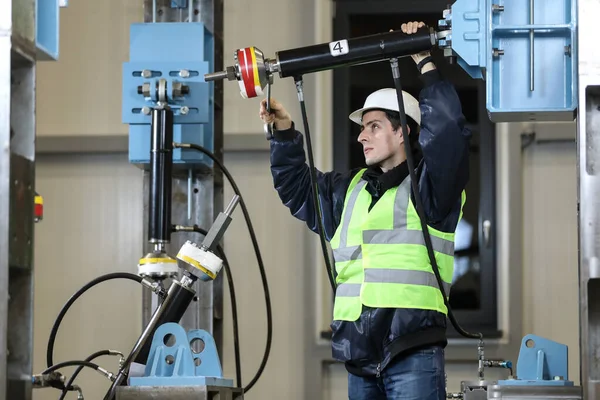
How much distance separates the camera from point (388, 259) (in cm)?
299

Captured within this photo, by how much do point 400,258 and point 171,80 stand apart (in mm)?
1319

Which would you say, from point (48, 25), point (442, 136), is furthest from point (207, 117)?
point (48, 25)

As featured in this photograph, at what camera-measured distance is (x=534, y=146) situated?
17.6ft

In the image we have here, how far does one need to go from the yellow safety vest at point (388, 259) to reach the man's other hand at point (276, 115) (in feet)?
1.33

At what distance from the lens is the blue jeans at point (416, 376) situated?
2.88 metres

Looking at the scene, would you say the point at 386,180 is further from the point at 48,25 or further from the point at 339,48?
the point at 48,25

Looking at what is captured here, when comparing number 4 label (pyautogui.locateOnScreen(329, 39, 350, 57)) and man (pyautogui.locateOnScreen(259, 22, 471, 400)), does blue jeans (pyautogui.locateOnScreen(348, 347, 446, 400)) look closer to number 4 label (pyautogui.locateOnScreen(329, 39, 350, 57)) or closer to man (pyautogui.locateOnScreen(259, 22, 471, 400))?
man (pyautogui.locateOnScreen(259, 22, 471, 400))

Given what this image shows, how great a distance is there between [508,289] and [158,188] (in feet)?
8.28

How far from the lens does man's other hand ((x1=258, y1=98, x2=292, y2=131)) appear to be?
3.19 m

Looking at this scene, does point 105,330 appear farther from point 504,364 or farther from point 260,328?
point 504,364

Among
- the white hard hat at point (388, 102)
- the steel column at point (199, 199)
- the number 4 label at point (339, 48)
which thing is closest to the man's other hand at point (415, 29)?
the number 4 label at point (339, 48)

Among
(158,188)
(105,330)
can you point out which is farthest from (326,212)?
(105,330)

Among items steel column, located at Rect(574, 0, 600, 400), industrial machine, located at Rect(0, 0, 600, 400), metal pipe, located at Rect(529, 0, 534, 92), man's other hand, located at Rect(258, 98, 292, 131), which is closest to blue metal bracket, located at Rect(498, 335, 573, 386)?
industrial machine, located at Rect(0, 0, 600, 400)

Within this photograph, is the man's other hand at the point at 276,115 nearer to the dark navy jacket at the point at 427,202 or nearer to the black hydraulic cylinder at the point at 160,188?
the dark navy jacket at the point at 427,202
